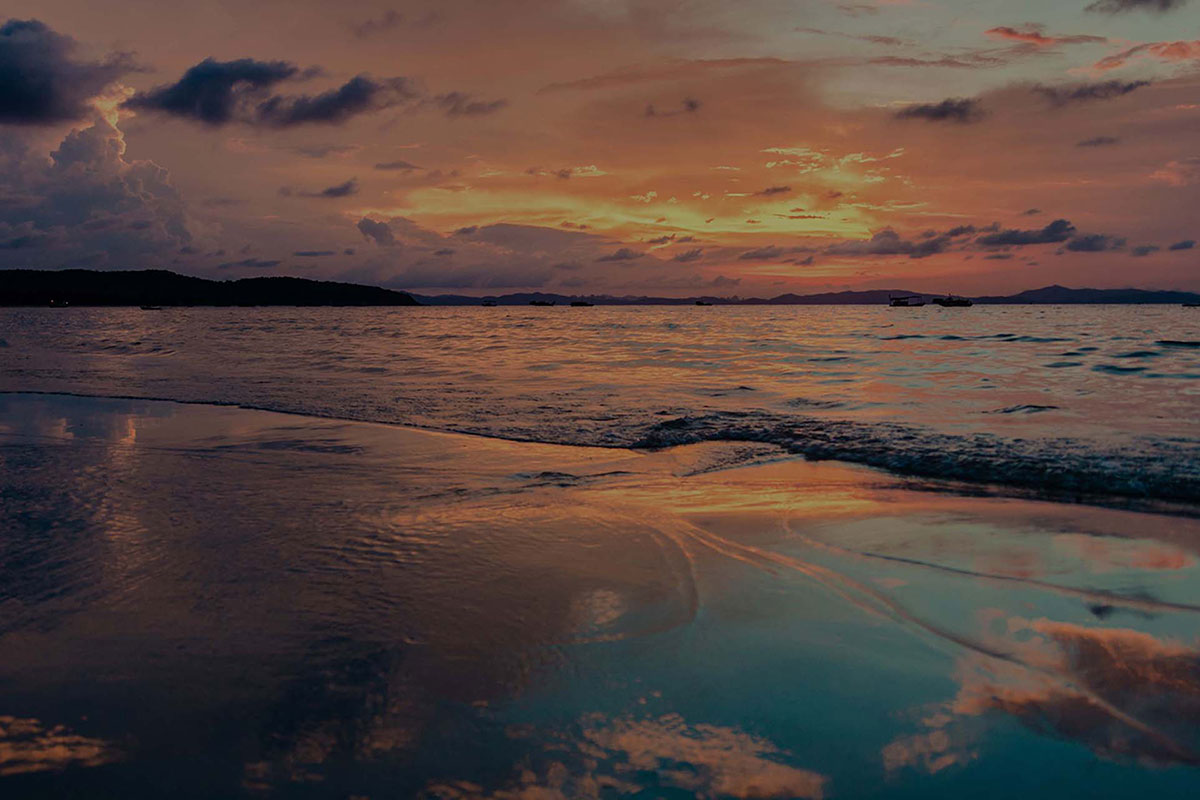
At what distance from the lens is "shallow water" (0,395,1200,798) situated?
281 cm

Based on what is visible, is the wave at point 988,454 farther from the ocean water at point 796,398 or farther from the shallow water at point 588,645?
the shallow water at point 588,645

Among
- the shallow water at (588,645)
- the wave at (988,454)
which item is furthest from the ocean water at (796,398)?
the shallow water at (588,645)

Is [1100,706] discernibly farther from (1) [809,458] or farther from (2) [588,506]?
(1) [809,458]

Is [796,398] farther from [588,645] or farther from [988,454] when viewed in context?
[588,645]

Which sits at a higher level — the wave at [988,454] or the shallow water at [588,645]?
the wave at [988,454]

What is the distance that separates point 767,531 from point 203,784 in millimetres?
4515

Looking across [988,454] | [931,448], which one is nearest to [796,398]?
[931,448]

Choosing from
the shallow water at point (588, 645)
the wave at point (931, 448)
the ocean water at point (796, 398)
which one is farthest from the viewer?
the ocean water at point (796, 398)

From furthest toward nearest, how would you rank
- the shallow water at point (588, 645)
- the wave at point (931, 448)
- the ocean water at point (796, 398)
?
the ocean water at point (796, 398), the wave at point (931, 448), the shallow water at point (588, 645)

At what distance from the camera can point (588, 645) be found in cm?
391

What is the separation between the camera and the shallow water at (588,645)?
2.81 meters

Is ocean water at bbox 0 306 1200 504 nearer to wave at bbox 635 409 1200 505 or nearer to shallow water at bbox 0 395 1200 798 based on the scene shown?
wave at bbox 635 409 1200 505

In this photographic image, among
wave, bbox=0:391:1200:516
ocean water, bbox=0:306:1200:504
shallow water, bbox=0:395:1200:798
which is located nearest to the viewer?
shallow water, bbox=0:395:1200:798

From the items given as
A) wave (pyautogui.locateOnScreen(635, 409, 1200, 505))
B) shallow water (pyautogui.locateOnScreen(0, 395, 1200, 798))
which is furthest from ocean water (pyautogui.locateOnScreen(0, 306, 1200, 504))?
shallow water (pyautogui.locateOnScreen(0, 395, 1200, 798))
